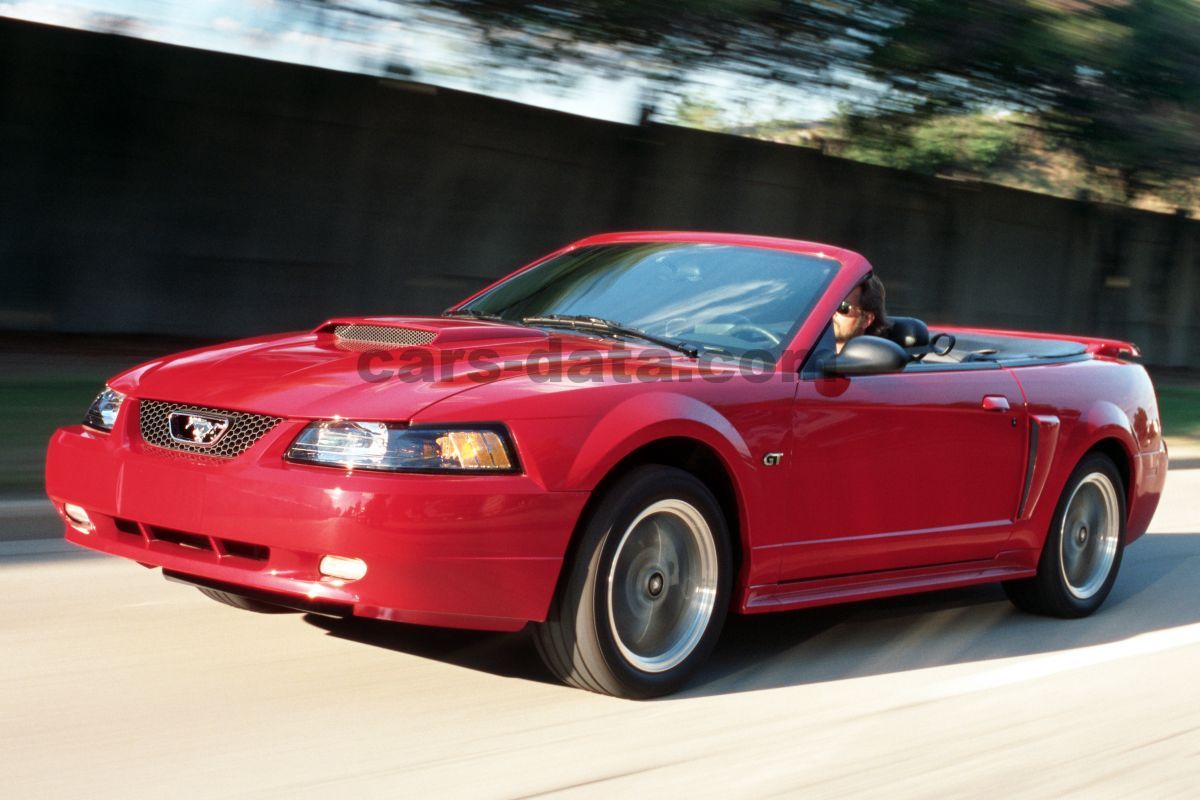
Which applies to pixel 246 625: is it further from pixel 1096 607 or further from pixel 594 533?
pixel 1096 607

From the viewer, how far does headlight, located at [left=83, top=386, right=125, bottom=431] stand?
4.89 m

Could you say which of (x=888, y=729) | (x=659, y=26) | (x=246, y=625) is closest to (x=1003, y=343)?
(x=888, y=729)

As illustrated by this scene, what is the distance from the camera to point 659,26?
12.8 metres

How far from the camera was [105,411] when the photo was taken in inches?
195

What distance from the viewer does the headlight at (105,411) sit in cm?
489

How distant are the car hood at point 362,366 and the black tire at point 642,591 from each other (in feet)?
1.58

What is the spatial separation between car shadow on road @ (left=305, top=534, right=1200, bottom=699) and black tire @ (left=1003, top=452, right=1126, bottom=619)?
0.08m

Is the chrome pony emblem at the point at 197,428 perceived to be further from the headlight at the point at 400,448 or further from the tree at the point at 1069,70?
the tree at the point at 1069,70

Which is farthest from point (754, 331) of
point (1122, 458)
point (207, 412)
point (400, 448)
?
point (1122, 458)

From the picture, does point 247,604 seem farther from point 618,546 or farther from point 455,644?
point 618,546

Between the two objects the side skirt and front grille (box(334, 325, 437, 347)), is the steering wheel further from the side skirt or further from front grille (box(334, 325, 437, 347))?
front grille (box(334, 325, 437, 347))

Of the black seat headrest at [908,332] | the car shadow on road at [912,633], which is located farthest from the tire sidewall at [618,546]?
the black seat headrest at [908,332]

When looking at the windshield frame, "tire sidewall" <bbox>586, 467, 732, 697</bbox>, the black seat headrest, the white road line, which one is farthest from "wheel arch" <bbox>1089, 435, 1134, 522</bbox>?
"tire sidewall" <bbox>586, 467, 732, 697</bbox>

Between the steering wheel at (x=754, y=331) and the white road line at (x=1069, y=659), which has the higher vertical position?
the steering wheel at (x=754, y=331)
